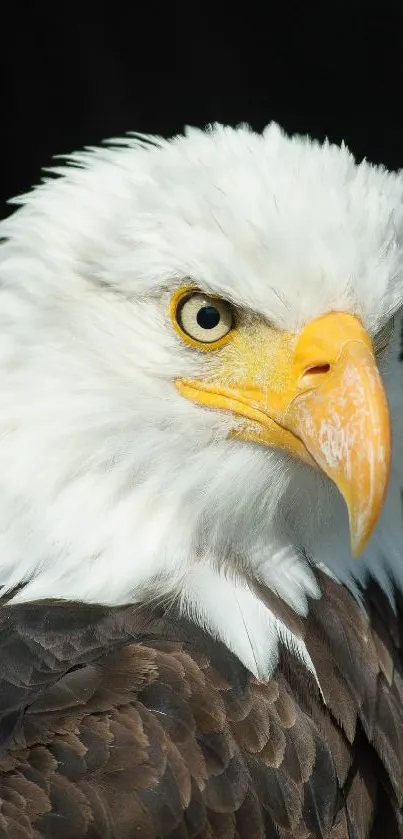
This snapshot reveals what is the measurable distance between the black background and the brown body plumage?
402 cm

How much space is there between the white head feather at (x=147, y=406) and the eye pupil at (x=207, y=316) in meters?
0.06

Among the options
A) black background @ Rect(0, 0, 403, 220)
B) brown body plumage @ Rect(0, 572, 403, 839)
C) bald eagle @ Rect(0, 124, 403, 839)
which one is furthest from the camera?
black background @ Rect(0, 0, 403, 220)

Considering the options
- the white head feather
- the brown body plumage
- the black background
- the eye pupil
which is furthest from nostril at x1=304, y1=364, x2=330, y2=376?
the black background

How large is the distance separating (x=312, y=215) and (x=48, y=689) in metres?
1.09

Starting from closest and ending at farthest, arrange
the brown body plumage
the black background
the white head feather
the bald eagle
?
the brown body plumage → the bald eagle → the white head feather → the black background

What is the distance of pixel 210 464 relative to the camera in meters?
2.61

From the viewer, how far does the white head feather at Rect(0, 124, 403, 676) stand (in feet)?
8.35

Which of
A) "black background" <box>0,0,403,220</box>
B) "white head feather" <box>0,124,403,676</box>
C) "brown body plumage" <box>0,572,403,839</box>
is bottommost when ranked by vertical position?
"brown body plumage" <box>0,572,403,839</box>

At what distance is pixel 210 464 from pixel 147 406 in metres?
0.18

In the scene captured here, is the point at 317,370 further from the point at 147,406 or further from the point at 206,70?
the point at 206,70

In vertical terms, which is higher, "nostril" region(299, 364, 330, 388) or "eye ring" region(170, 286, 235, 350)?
"eye ring" region(170, 286, 235, 350)

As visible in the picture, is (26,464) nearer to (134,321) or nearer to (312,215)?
(134,321)

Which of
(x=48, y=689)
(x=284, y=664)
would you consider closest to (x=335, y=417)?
(x=284, y=664)

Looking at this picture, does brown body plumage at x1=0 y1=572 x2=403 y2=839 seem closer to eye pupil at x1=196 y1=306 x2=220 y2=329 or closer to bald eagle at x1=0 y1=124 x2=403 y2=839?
bald eagle at x1=0 y1=124 x2=403 y2=839
